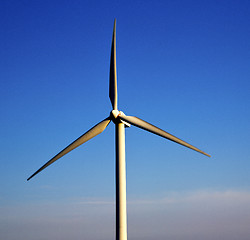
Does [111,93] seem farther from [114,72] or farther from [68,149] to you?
[68,149]

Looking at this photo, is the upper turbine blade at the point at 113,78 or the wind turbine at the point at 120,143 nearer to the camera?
the wind turbine at the point at 120,143

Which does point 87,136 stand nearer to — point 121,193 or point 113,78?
point 121,193

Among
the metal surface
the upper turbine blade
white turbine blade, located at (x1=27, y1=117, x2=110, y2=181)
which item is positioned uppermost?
the upper turbine blade

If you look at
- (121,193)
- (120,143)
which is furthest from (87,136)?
(121,193)

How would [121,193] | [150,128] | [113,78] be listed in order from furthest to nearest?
[113,78], [150,128], [121,193]

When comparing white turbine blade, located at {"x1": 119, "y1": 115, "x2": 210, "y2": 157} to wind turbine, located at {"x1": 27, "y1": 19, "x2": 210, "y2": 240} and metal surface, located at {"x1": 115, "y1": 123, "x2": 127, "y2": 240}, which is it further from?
metal surface, located at {"x1": 115, "y1": 123, "x2": 127, "y2": 240}

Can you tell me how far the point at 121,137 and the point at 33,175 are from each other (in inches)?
290

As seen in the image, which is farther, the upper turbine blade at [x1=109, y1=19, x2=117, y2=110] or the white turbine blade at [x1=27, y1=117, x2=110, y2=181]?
the upper turbine blade at [x1=109, y1=19, x2=117, y2=110]

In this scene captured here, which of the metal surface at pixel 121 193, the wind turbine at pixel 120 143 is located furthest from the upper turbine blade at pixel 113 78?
the metal surface at pixel 121 193

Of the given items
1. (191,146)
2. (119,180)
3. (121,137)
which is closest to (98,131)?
(121,137)

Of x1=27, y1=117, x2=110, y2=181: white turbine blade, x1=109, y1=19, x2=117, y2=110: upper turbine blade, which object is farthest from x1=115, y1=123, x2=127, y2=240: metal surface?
x1=109, y1=19, x2=117, y2=110: upper turbine blade

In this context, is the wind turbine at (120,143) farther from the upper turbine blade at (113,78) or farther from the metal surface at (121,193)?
the upper turbine blade at (113,78)

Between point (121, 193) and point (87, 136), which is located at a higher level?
point (87, 136)

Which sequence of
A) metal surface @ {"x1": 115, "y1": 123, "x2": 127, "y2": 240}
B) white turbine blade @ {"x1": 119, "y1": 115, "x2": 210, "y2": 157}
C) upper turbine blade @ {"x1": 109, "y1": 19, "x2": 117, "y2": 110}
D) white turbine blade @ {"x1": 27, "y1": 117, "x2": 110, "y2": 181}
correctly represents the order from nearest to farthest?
metal surface @ {"x1": 115, "y1": 123, "x2": 127, "y2": 240}, white turbine blade @ {"x1": 119, "y1": 115, "x2": 210, "y2": 157}, white turbine blade @ {"x1": 27, "y1": 117, "x2": 110, "y2": 181}, upper turbine blade @ {"x1": 109, "y1": 19, "x2": 117, "y2": 110}
